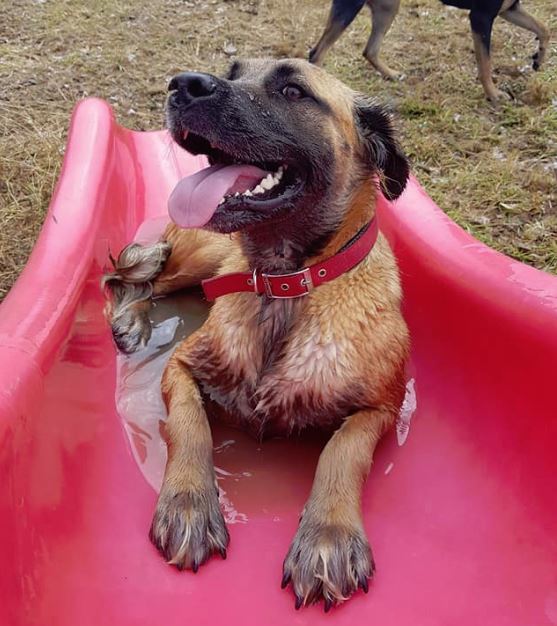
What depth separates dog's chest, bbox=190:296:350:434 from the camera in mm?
2182

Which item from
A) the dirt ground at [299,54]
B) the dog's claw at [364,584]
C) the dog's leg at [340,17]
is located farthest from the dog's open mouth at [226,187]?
the dog's leg at [340,17]

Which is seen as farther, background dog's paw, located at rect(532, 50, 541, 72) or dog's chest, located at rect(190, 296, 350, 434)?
background dog's paw, located at rect(532, 50, 541, 72)

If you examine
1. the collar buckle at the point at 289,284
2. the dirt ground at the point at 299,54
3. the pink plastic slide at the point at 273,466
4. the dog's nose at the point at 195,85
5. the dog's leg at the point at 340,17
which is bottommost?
the dirt ground at the point at 299,54

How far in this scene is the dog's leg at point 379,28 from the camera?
5957 millimetres

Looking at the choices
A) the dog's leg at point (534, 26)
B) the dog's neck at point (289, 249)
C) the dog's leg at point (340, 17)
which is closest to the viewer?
the dog's neck at point (289, 249)

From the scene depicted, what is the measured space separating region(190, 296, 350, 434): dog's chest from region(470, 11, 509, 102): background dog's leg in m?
4.00

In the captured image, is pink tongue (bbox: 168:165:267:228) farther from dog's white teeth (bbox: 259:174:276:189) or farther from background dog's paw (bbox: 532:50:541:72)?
background dog's paw (bbox: 532:50:541:72)

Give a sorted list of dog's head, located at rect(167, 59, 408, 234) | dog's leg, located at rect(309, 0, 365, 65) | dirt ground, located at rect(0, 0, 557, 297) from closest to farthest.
→ dog's head, located at rect(167, 59, 408, 234)
dirt ground, located at rect(0, 0, 557, 297)
dog's leg, located at rect(309, 0, 365, 65)

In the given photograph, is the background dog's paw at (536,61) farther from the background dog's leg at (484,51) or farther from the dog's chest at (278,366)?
the dog's chest at (278,366)

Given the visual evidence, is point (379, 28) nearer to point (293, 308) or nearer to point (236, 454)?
point (293, 308)

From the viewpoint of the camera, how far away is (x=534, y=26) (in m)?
5.77

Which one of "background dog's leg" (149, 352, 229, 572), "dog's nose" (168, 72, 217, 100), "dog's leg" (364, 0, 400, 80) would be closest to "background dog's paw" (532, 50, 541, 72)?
"dog's leg" (364, 0, 400, 80)

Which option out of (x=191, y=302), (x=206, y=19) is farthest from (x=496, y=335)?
(x=206, y=19)

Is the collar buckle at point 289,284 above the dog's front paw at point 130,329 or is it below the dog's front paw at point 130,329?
above
